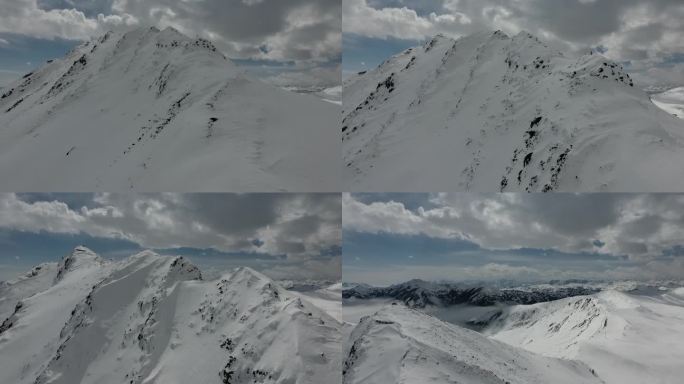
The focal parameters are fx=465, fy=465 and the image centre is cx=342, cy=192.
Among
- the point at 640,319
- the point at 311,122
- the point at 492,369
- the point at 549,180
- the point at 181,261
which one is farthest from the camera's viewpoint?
the point at 640,319

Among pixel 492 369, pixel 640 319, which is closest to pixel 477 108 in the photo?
pixel 492 369

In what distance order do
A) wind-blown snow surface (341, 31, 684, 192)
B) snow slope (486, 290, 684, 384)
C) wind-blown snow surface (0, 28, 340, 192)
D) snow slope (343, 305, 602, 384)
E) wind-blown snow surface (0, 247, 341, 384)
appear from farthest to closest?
snow slope (486, 290, 684, 384)
wind-blown snow surface (0, 247, 341, 384)
wind-blown snow surface (341, 31, 684, 192)
wind-blown snow surface (0, 28, 340, 192)
snow slope (343, 305, 602, 384)

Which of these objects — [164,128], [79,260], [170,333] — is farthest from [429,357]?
[79,260]

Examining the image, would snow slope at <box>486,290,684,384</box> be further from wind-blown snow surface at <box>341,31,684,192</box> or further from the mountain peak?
the mountain peak

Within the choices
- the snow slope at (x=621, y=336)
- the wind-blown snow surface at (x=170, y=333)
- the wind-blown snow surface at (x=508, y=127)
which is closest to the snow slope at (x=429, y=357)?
the wind-blown snow surface at (x=170, y=333)

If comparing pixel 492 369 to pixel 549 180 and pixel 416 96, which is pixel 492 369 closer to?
pixel 549 180

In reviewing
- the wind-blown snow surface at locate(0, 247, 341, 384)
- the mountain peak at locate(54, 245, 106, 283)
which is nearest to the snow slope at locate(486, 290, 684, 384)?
the wind-blown snow surface at locate(0, 247, 341, 384)

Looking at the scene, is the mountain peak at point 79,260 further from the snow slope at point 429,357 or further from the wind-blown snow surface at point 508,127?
the snow slope at point 429,357
